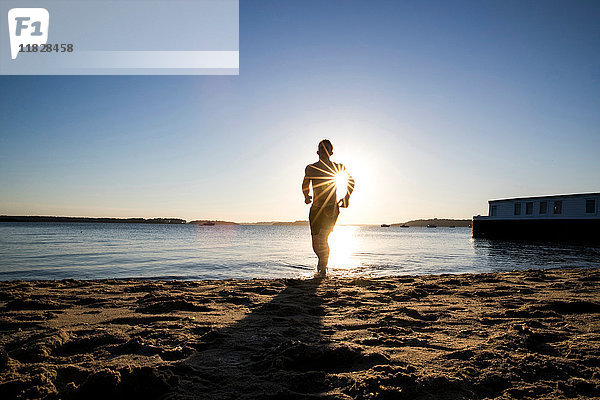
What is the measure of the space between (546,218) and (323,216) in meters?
34.1

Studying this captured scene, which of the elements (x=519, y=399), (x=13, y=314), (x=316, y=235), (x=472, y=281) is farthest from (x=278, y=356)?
(x=472, y=281)

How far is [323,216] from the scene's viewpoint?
6.95m

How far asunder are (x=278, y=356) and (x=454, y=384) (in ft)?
3.36

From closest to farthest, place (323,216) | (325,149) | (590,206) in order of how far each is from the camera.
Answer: (325,149)
(323,216)
(590,206)

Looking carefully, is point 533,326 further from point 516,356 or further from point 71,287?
point 71,287

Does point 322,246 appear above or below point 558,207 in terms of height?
below

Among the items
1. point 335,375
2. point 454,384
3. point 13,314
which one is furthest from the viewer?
point 13,314

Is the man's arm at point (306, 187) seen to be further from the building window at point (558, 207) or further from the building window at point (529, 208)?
the building window at point (529, 208)

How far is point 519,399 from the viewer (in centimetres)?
171

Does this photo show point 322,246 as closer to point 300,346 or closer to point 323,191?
point 323,191

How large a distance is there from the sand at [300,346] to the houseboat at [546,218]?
1263 inches

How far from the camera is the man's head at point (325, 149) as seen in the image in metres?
6.80

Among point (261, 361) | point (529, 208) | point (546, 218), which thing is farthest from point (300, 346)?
point (529, 208)

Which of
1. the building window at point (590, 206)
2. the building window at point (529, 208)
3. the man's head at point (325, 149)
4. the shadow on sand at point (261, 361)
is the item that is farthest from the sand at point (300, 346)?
the building window at point (529, 208)
